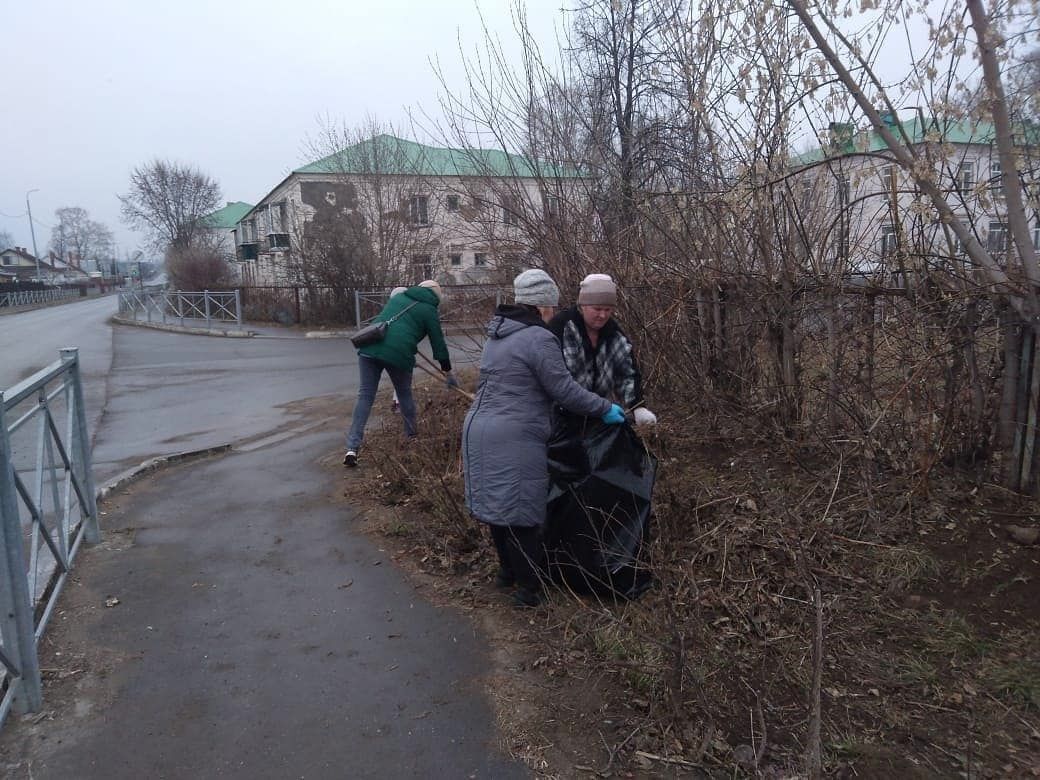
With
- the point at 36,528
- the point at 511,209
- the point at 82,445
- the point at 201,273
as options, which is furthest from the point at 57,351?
the point at 201,273

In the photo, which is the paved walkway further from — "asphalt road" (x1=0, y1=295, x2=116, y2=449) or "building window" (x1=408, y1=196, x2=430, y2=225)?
"building window" (x1=408, y1=196, x2=430, y2=225)

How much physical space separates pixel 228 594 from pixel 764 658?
2658 millimetres

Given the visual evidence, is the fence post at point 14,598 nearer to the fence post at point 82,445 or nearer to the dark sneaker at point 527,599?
the fence post at point 82,445

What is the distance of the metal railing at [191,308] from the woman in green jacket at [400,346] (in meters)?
19.0

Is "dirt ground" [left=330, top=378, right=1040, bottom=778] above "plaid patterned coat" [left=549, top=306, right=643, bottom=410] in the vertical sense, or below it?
below

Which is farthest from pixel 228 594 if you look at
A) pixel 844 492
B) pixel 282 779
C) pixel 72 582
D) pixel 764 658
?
pixel 844 492

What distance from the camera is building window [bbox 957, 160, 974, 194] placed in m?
3.87

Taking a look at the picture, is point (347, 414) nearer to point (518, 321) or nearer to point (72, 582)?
point (72, 582)

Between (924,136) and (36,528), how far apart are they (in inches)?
186

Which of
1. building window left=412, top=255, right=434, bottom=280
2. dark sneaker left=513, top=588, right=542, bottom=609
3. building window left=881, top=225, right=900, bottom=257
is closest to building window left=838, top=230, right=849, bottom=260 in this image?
building window left=881, top=225, right=900, bottom=257

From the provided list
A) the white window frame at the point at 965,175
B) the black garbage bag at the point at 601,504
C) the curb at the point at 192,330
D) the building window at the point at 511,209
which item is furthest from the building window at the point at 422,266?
the black garbage bag at the point at 601,504

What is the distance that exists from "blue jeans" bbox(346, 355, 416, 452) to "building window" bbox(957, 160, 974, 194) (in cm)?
406

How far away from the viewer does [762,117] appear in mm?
4809

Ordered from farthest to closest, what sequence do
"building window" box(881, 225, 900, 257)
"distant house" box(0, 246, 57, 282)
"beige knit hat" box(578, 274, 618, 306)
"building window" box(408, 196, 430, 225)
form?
"distant house" box(0, 246, 57, 282), "building window" box(408, 196, 430, 225), "building window" box(881, 225, 900, 257), "beige knit hat" box(578, 274, 618, 306)
